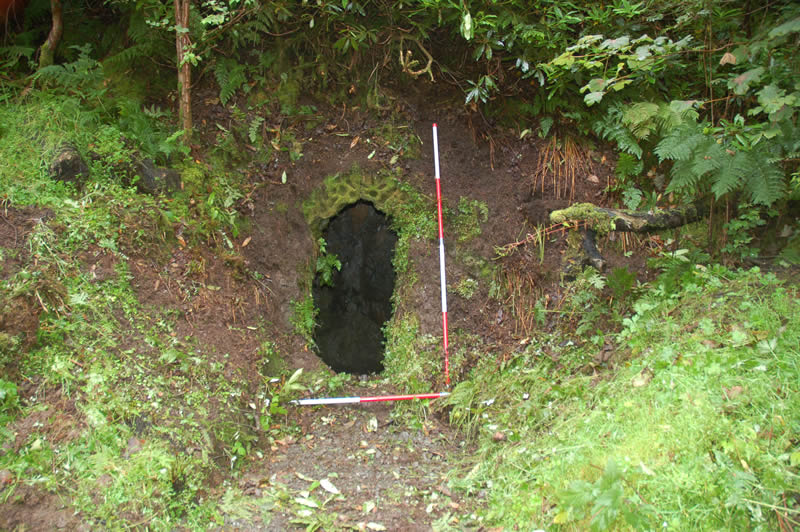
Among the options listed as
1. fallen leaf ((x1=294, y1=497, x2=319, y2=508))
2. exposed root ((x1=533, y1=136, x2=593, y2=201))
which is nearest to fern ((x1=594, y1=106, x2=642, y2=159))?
exposed root ((x1=533, y1=136, x2=593, y2=201))

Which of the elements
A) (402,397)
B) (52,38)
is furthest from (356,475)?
(52,38)

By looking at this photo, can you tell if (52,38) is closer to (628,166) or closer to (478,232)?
(478,232)

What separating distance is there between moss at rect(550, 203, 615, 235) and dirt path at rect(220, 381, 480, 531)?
2.41m

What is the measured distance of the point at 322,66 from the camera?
5.51m

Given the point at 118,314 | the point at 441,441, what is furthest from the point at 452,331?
the point at 118,314

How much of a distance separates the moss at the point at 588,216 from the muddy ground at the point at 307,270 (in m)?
0.28

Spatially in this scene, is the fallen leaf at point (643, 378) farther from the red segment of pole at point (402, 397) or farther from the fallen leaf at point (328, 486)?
the fallen leaf at point (328, 486)

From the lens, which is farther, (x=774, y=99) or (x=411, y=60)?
(x=411, y=60)

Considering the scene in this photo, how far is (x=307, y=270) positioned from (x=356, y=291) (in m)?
0.73

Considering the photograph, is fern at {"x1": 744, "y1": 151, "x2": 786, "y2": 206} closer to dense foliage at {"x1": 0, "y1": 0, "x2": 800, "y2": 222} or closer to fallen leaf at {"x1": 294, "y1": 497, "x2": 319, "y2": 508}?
dense foliage at {"x1": 0, "y1": 0, "x2": 800, "y2": 222}

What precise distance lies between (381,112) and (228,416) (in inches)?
150

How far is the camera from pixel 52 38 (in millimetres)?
4914

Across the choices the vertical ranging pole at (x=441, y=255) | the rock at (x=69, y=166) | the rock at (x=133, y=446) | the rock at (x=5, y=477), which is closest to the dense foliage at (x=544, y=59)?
the vertical ranging pole at (x=441, y=255)

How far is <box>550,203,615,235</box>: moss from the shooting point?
15.4 ft
